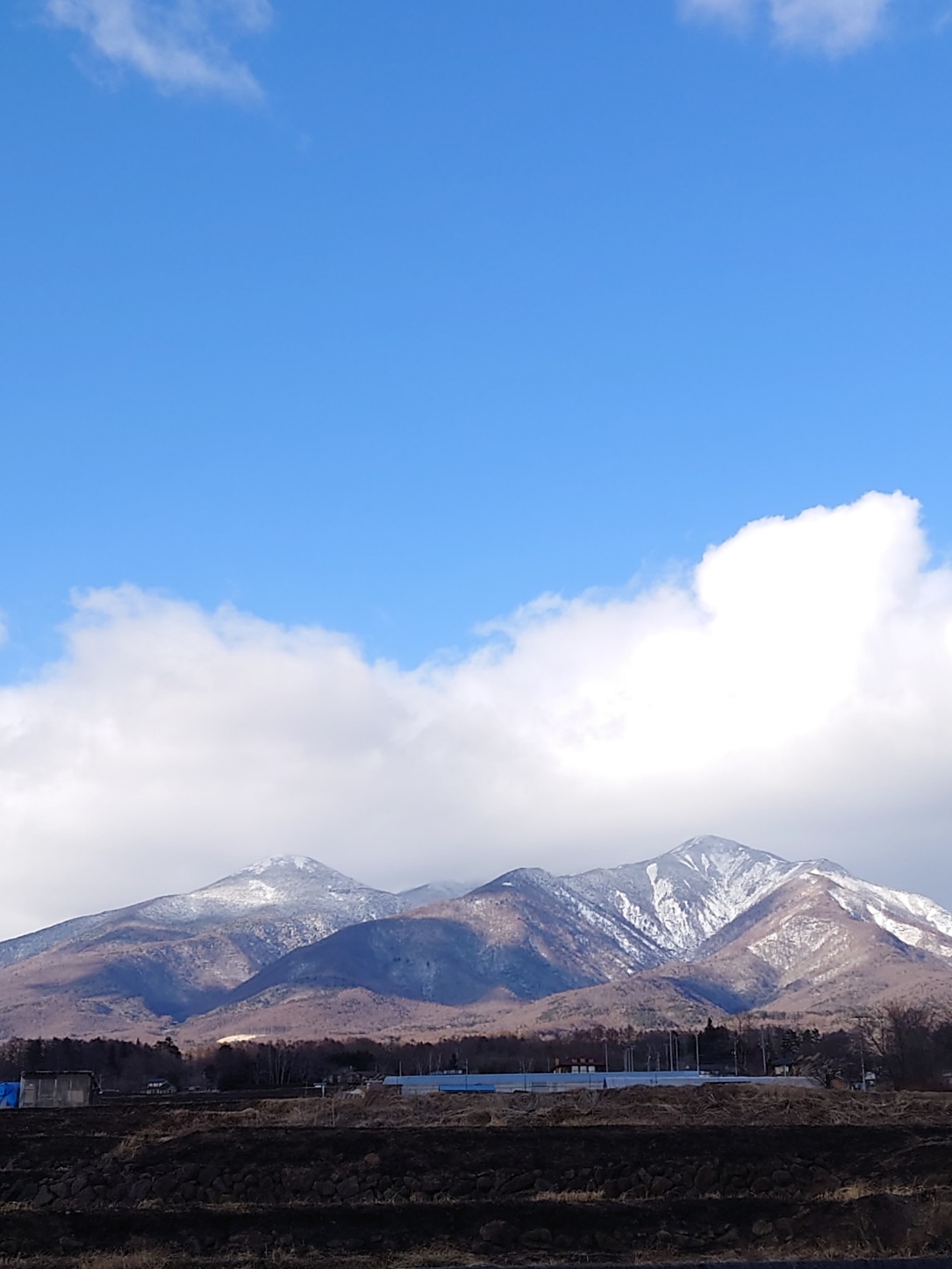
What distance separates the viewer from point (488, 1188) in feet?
116

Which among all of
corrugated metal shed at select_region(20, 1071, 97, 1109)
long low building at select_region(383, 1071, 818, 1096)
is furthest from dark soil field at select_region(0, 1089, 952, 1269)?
corrugated metal shed at select_region(20, 1071, 97, 1109)

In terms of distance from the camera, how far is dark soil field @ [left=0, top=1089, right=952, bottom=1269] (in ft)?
78.2

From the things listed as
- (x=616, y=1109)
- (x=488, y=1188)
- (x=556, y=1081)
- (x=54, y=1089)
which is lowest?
(x=556, y=1081)

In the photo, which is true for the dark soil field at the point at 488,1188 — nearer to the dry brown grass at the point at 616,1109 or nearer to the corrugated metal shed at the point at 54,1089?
the dry brown grass at the point at 616,1109

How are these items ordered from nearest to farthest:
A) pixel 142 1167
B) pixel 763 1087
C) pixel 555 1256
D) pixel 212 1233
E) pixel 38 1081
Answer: pixel 555 1256, pixel 212 1233, pixel 142 1167, pixel 763 1087, pixel 38 1081

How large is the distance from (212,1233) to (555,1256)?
6.97 m

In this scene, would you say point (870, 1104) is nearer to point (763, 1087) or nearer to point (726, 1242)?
point (763, 1087)

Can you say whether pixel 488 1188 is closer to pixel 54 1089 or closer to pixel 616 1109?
pixel 616 1109

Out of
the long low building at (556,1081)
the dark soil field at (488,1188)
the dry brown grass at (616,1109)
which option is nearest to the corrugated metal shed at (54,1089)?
the long low building at (556,1081)

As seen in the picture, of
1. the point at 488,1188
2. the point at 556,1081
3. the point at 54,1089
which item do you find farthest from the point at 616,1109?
the point at 54,1089

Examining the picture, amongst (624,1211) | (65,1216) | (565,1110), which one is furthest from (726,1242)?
(565,1110)

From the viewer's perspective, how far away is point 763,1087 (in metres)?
78.0

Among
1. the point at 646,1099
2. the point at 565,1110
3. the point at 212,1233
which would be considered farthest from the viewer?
the point at 646,1099

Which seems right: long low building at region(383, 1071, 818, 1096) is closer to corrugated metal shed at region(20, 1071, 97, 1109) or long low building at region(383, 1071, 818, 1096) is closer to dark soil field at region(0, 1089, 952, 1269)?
corrugated metal shed at region(20, 1071, 97, 1109)
